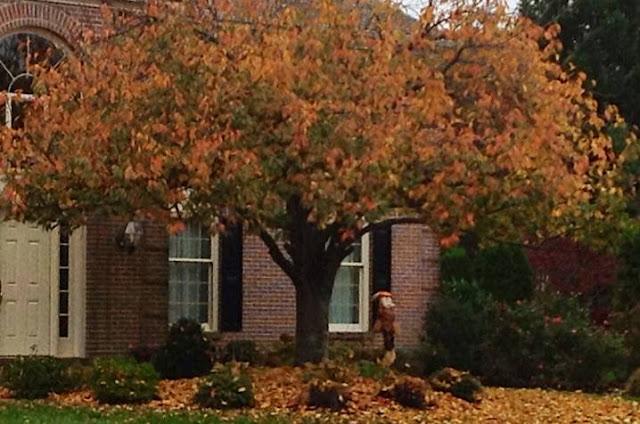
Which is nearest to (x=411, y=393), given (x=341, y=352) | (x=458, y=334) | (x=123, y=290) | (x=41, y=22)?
(x=341, y=352)

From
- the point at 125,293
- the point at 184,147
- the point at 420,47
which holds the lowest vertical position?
the point at 125,293

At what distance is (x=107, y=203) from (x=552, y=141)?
4970mm

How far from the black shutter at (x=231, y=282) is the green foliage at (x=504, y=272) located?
5057 mm

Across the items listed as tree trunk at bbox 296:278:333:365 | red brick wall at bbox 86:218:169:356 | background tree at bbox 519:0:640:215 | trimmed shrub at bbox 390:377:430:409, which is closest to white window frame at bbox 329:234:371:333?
red brick wall at bbox 86:218:169:356

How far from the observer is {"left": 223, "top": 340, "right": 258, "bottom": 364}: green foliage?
22.7 m

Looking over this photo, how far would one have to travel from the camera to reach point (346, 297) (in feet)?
82.8

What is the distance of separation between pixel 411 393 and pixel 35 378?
4.51 meters

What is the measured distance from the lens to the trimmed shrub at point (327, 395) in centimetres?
1747

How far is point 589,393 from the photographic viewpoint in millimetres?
22688

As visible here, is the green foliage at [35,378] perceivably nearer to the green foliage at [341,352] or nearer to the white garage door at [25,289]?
the white garage door at [25,289]

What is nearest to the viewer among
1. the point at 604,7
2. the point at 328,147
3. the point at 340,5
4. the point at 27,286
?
the point at 328,147

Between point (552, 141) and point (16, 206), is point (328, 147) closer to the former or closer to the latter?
point (552, 141)

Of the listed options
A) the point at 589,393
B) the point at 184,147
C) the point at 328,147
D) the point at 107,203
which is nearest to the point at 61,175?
the point at 107,203

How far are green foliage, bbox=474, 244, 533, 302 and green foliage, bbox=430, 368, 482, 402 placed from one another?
7.39m
